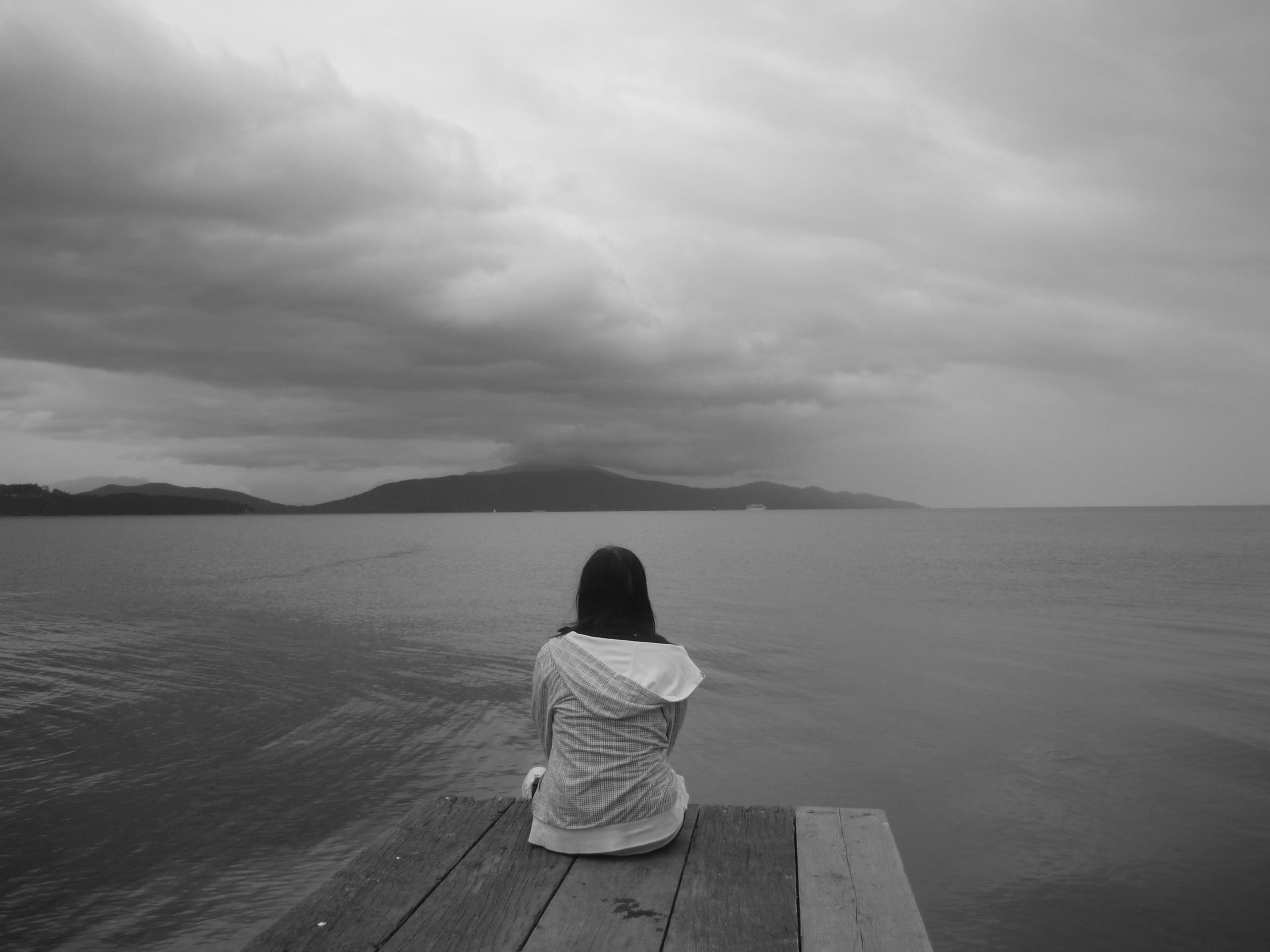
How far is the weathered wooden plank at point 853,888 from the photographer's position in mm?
A: 4445

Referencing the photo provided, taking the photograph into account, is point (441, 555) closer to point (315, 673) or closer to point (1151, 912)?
point (315, 673)

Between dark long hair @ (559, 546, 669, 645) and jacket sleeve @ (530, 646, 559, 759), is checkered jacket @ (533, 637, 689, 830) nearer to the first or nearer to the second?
jacket sleeve @ (530, 646, 559, 759)

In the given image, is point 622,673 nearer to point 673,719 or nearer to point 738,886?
point 673,719

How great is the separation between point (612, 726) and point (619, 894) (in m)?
0.90

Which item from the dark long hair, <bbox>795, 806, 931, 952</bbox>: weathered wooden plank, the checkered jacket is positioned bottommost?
<bbox>795, 806, 931, 952</bbox>: weathered wooden plank

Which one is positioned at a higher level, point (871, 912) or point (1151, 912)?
point (871, 912)

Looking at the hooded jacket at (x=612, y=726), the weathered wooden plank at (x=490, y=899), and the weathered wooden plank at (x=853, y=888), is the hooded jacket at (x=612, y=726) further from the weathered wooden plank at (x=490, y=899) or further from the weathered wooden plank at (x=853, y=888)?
the weathered wooden plank at (x=853, y=888)

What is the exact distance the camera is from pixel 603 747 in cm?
529

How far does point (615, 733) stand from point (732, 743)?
34.0ft

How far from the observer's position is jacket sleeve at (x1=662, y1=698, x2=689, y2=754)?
5.41 meters

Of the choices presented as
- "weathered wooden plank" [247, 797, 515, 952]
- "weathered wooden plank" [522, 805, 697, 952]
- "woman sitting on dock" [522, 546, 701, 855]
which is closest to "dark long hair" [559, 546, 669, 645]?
"woman sitting on dock" [522, 546, 701, 855]

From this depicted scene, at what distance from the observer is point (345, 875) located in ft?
16.9

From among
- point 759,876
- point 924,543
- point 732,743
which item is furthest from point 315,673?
point 924,543

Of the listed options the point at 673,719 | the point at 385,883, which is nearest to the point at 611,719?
the point at 673,719
